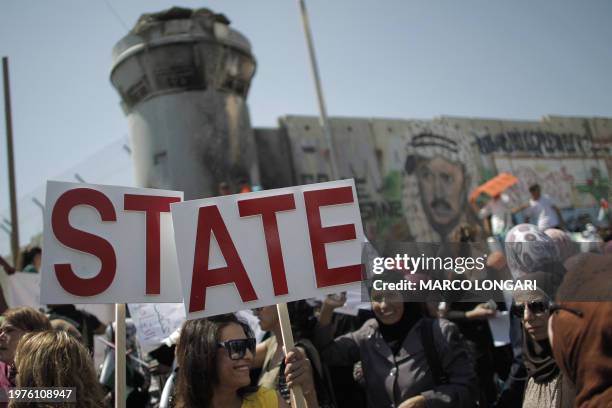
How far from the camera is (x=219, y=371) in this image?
2.35 meters

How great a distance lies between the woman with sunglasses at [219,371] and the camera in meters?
2.33

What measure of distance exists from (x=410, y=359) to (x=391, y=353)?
0.35 ft

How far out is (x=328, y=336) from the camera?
3.27 m

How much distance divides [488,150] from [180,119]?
11126mm

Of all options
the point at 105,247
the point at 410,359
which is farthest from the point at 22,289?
the point at 410,359

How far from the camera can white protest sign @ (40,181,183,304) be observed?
2.62 metres

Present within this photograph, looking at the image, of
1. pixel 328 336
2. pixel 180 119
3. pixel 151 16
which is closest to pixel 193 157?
pixel 180 119

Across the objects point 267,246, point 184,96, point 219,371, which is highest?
point 184,96

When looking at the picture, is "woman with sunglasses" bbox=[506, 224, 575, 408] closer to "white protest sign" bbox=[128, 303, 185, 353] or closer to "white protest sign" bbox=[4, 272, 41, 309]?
"white protest sign" bbox=[128, 303, 185, 353]

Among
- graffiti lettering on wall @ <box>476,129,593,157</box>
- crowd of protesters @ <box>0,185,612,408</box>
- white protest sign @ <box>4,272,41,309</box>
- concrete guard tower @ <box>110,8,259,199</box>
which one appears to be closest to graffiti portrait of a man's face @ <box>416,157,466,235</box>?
graffiti lettering on wall @ <box>476,129,593,157</box>

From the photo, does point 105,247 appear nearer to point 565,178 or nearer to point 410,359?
point 410,359

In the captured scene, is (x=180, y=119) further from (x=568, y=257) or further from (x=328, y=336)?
(x=568, y=257)

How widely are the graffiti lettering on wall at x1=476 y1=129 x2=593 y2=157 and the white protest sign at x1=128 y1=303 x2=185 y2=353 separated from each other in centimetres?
1514

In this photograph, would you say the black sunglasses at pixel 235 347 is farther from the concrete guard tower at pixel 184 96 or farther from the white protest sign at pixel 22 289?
the concrete guard tower at pixel 184 96
